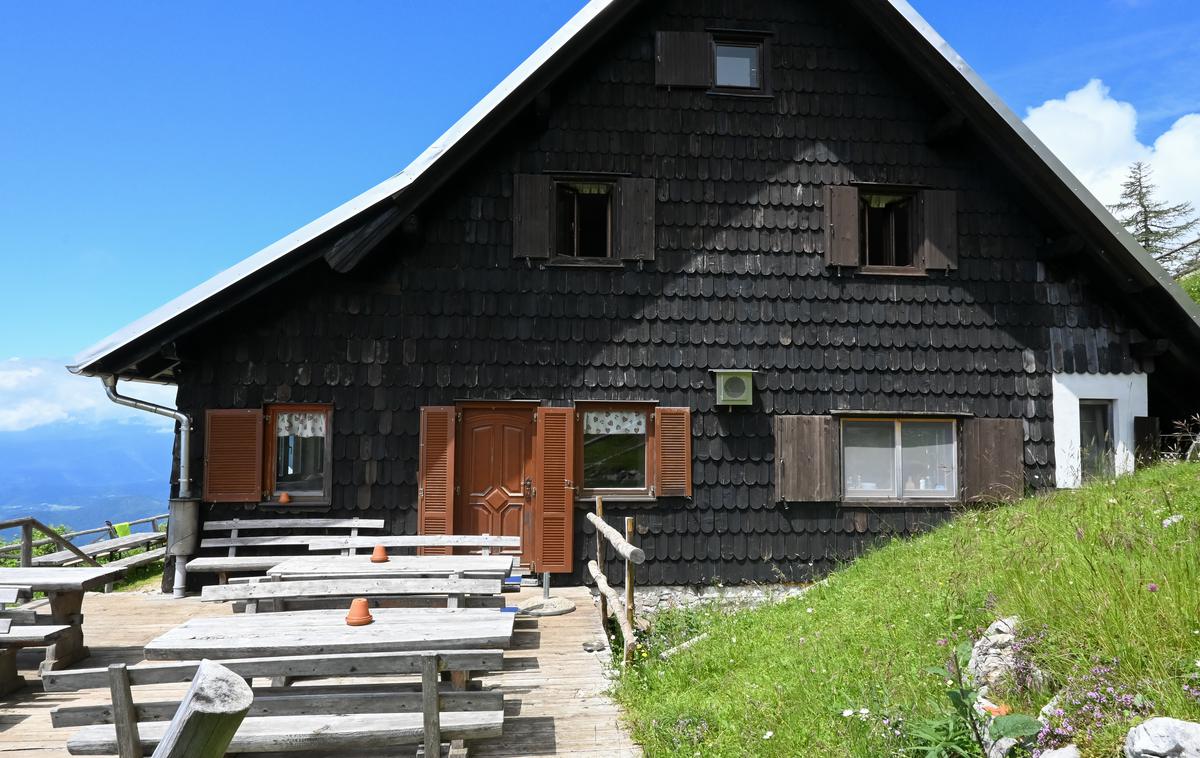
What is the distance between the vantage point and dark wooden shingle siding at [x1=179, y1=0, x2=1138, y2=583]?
8422 mm

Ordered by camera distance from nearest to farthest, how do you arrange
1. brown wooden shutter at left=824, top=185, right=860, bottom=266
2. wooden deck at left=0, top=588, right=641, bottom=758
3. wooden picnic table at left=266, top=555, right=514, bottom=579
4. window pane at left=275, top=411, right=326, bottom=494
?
wooden deck at left=0, top=588, right=641, bottom=758
wooden picnic table at left=266, top=555, right=514, bottom=579
window pane at left=275, top=411, right=326, bottom=494
brown wooden shutter at left=824, top=185, right=860, bottom=266

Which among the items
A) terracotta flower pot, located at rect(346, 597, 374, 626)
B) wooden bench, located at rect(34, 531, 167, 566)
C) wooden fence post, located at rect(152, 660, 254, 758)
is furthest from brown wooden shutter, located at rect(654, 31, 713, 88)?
wooden bench, located at rect(34, 531, 167, 566)

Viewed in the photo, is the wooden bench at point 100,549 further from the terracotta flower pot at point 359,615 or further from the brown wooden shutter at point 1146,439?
the brown wooden shutter at point 1146,439

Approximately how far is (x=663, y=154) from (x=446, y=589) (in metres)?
5.76

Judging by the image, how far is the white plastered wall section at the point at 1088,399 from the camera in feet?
29.7

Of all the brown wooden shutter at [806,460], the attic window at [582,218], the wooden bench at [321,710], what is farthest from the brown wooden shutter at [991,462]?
the wooden bench at [321,710]

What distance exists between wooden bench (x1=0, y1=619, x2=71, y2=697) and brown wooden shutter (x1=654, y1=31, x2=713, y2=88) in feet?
25.7

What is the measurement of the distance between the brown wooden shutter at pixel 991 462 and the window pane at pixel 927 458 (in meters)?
0.17

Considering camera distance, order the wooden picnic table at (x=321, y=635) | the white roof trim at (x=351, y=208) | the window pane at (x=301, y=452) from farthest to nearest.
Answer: the window pane at (x=301, y=452), the white roof trim at (x=351, y=208), the wooden picnic table at (x=321, y=635)

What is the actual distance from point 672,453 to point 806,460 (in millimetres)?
1582

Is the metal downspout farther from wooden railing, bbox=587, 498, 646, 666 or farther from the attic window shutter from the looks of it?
wooden railing, bbox=587, 498, 646, 666

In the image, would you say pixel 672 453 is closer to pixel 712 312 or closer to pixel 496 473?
pixel 712 312

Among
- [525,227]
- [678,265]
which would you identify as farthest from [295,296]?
[678,265]

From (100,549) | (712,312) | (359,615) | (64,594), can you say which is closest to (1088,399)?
(712,312)
